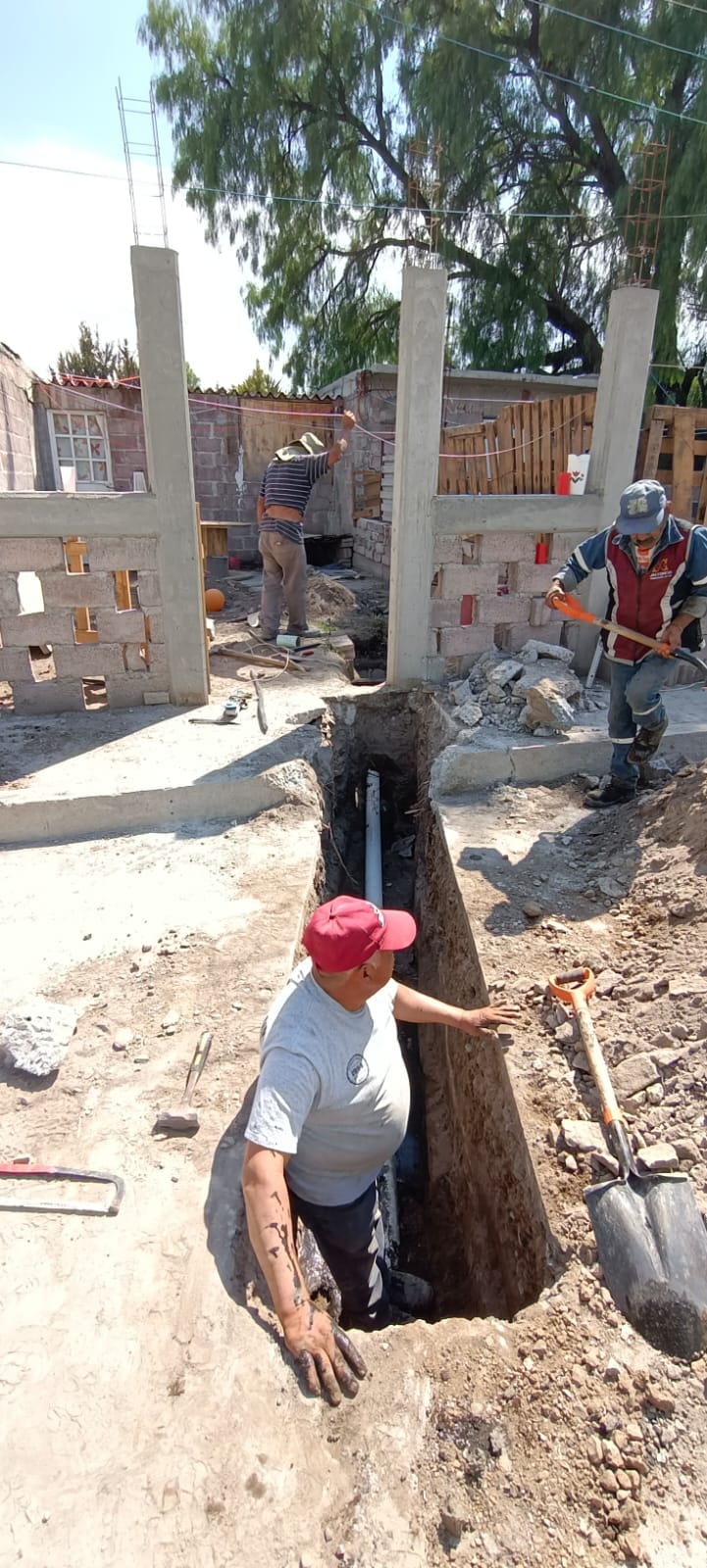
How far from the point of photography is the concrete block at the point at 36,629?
18.7ft

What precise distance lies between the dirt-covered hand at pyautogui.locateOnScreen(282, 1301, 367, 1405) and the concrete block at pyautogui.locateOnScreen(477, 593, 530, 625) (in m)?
5.21

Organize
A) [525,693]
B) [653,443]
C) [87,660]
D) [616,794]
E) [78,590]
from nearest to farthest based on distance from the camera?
[616,794], [78,590], [525,693], [87,660], [653,443]

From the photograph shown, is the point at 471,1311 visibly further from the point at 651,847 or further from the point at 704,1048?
the point at 651,847

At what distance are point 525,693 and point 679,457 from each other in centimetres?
265

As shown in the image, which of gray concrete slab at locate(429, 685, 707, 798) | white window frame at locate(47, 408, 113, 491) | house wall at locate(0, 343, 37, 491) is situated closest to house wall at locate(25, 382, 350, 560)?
white window frame at locate(47, 408, 113, 491)

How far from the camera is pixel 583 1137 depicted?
2.72 meters

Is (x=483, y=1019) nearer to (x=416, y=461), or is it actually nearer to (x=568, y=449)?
(x=416, y=461)

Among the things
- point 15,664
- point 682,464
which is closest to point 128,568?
point 15,664

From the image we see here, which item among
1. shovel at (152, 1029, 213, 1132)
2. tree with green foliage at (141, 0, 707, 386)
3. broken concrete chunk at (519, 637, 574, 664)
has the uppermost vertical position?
A: tree with green foliage at (141, 0, 707, 386)

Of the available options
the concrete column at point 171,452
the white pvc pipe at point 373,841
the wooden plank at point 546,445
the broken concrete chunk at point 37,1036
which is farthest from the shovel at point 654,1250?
the wooden plank at point 546,445

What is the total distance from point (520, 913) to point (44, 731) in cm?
372

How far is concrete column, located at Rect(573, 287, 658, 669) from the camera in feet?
19.4

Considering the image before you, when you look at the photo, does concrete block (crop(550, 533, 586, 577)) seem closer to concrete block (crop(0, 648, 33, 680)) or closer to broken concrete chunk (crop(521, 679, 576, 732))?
broken concrete chunk (crop(521, 679, 576, 732))

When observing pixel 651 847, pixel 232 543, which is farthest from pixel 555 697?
pixel 232 543
